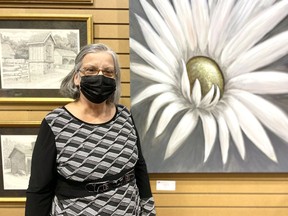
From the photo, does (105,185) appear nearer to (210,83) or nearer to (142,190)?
(142,190)

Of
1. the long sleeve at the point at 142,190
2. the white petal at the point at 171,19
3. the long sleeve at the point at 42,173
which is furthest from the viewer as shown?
the white petal at the point at 171,19

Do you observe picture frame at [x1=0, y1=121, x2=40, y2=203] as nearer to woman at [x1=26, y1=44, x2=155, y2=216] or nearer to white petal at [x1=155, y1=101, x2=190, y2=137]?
woman at [x1=26, y1=44, x2=155, y2=216]

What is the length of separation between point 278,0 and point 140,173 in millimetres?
1094

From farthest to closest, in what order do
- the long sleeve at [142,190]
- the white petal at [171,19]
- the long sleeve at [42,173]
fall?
the white petal at [171,19] → the long sleeve at [142,190] → the long sleeve at [42,173]

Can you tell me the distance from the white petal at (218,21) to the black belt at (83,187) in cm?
83

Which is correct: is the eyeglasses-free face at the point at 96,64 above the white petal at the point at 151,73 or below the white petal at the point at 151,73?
above

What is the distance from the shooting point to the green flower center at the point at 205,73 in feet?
4.89

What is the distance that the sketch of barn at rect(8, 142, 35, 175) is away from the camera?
153cm

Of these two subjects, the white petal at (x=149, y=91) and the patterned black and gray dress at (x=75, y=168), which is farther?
the white petal at (x=149, y=91)

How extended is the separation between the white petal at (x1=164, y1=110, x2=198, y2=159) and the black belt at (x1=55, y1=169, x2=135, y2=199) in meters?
0.50

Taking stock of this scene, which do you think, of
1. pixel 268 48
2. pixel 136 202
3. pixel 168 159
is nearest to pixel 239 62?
pixel 268 48

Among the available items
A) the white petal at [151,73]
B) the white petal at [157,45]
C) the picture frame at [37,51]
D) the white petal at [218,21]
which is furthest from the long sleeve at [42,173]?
the white petal at [218,21]

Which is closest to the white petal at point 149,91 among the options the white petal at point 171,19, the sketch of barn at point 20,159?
the white petal at point 171,19

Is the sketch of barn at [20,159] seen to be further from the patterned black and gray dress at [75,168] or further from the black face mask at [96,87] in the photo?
the black face mask at [96,87]
